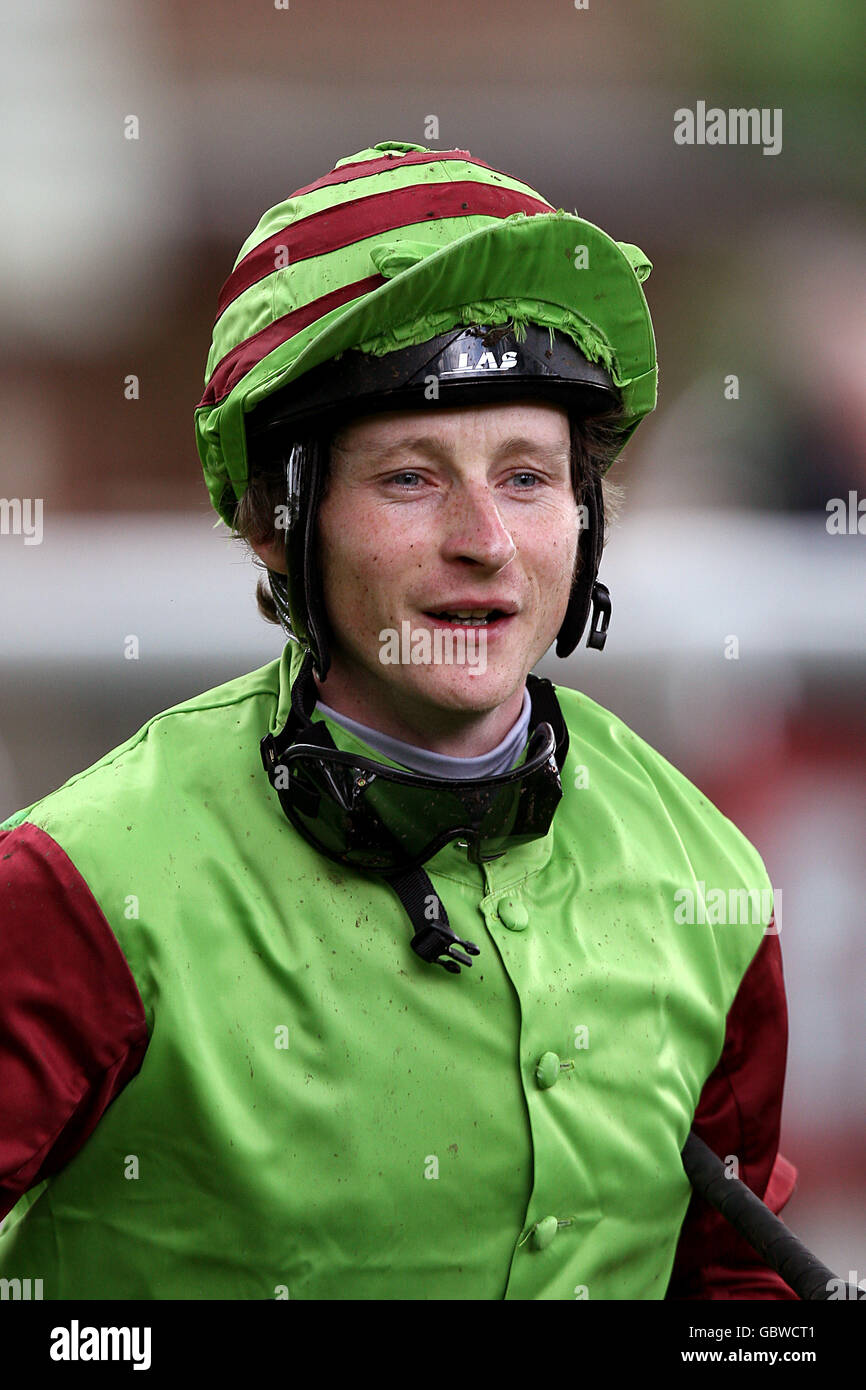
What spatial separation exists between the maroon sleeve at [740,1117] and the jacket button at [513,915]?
283mm

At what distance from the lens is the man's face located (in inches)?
44.9

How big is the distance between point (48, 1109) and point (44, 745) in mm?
1083

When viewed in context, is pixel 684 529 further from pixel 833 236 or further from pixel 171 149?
pixel 171 149

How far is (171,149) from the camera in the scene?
2.08 metres

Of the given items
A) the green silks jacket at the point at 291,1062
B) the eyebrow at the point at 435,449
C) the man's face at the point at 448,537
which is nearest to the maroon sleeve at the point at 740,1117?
the green silks jacket at the point at 291,1062

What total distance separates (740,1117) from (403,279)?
2.81 feet

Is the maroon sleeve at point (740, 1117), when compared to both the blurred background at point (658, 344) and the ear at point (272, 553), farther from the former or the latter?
the blurred background at point (658, 344)

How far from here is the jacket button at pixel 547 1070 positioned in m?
1.20

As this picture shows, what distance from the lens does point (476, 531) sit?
1.12 metres

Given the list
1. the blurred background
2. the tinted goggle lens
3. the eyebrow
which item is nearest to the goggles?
the tinted goggle lens

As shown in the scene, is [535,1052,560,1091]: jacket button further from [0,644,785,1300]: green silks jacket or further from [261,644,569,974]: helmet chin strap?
[261,644,569,974]: helmet chin strap

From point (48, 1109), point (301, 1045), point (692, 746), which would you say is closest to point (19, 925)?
point (48, 1109)

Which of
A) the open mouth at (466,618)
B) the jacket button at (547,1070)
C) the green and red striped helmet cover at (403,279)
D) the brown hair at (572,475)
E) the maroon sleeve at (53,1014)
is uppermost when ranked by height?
the green and red striped helmet cover at (403,279)

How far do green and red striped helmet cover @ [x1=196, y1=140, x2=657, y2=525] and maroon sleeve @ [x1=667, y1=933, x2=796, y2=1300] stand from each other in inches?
23.9
